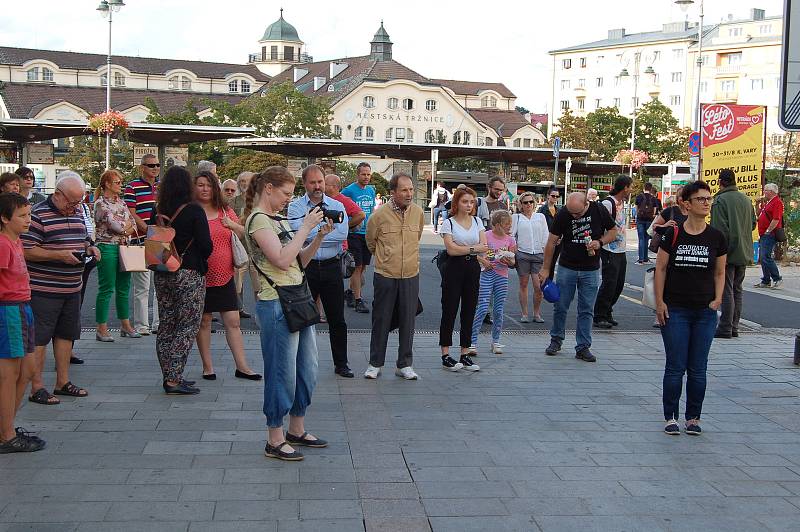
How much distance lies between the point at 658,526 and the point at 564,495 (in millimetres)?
611

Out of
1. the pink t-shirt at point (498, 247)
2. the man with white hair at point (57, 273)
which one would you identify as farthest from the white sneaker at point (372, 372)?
the man with white hair at point (57, 273)

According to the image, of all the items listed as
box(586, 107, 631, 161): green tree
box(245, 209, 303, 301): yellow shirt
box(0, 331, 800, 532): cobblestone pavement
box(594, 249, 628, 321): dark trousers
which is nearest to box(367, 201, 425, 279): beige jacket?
box(0, 331, 800, 532): cobblestone pavement

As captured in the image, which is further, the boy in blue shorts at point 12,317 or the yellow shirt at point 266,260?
the boy in blue shorts at point 12,317

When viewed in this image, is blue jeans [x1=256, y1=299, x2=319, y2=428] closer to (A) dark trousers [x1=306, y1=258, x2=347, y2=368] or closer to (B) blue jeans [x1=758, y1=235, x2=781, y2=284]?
(A) dark trousers [x1=306, y1=258, x2=347, y2=368]

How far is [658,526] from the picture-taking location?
5012mm

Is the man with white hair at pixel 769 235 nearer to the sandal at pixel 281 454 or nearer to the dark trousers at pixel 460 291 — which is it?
the dark trousers at pixel 460 291

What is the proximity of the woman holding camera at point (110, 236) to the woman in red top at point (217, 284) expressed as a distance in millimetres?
1601

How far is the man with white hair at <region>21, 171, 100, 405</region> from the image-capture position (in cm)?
716

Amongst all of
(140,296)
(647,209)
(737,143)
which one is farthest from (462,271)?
(647,209)

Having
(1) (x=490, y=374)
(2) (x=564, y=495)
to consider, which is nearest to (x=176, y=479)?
(2) (x=564, y=495)

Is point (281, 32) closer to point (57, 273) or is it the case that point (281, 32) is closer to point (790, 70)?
point (790, 70)

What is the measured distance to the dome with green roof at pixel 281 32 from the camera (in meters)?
142

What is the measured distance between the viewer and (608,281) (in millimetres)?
11773

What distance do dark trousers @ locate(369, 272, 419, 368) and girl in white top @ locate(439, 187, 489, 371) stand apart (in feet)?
1.82
